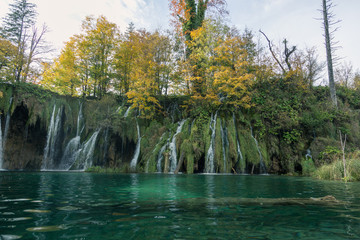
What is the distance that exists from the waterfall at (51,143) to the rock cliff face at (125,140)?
0.07 metres

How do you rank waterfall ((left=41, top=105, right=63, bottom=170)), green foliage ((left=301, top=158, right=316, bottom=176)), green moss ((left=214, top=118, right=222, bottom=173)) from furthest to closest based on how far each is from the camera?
waterfall ((left=41, top=105, right=63, bottom=170)), green moss ((left=214, top=118, right=222, bottom=173)), green foliage ((left=301, top=158, right=316, bottom=176))

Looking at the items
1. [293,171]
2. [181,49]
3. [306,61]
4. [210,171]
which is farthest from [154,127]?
[306,61]

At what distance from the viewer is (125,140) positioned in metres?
17.9

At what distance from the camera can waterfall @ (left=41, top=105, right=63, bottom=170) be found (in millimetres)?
17344

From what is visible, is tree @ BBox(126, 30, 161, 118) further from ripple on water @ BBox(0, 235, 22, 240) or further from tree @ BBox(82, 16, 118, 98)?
ripple on water @ BBox(0, 235, 22, 240)

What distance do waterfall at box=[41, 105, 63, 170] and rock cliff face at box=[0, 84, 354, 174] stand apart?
0.07m

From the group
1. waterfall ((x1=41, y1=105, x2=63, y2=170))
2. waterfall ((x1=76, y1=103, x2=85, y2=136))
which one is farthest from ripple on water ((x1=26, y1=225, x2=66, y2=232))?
waterfall ((x1=76, y1=103, x2=85, y2=136))

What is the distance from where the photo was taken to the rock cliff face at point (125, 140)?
46.9ft

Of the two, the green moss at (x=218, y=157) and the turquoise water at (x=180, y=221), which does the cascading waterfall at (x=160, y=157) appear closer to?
the green moss at (x=218, y=157)

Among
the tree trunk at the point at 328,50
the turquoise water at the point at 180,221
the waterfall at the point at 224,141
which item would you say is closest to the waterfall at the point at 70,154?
the waterfall at the point at 224,141

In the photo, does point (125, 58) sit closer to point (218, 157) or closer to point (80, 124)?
point (80, 124)

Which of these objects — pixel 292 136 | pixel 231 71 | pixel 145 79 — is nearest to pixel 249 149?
pixel 292 136

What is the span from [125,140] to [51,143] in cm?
623

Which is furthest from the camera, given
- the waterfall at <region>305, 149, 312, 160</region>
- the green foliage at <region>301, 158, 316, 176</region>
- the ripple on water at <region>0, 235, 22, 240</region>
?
the waterfall at <region>305, 149, 312, 160</region>
